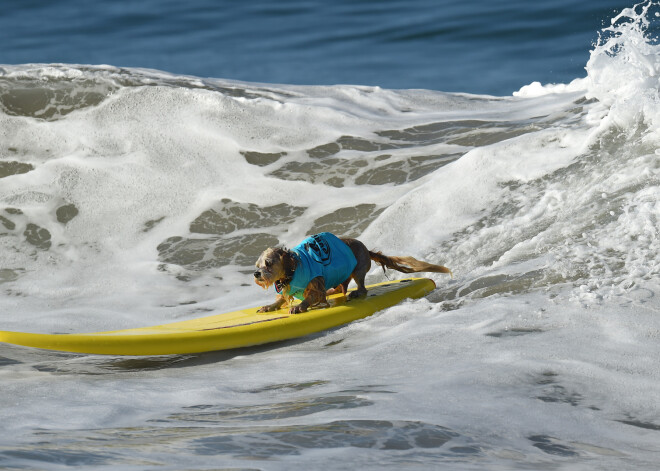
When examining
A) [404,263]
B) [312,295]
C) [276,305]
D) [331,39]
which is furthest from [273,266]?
[331,39]

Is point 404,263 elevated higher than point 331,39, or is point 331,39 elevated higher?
point 331,39

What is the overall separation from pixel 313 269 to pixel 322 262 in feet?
0.28

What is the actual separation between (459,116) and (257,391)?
6557 mm

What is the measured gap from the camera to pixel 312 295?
5617mm

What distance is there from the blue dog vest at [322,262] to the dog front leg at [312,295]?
0.03m

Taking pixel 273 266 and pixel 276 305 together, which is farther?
pixel 276 305

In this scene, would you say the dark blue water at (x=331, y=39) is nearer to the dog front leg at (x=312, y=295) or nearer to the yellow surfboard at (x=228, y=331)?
the yellow surfboard at (x=228, y=331)

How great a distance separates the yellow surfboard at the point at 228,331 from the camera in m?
4.84

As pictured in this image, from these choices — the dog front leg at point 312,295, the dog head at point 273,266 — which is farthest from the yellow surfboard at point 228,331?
the dog head at point 273,266

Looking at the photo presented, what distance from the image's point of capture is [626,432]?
11.5 feet

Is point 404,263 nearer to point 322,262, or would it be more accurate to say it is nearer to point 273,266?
point 322,262

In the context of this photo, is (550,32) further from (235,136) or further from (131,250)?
(131,250)

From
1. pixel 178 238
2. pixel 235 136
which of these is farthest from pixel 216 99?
pixel 178 238

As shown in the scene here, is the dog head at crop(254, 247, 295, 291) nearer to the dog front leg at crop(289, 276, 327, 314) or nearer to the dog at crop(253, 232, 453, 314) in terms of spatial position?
the dog at crop(253, 232, 453, 314)
